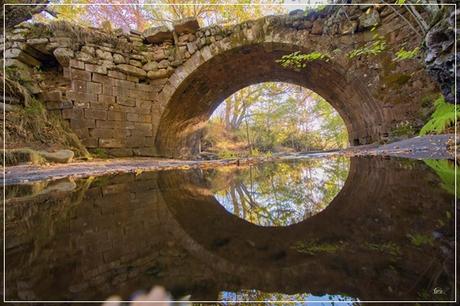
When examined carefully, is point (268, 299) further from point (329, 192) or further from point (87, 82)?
point (87, 82)

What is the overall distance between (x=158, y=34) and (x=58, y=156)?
399 centimetres

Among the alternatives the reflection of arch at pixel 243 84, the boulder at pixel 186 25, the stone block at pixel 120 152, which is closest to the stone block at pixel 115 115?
the stone block at pixel 120 152

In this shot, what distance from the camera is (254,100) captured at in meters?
17.1

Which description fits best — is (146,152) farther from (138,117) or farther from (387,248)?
(387,248)

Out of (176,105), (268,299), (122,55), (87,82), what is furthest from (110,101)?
(268,299)

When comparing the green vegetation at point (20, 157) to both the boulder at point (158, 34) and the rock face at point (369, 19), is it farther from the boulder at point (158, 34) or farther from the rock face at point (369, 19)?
the rock face at point (369, 19)

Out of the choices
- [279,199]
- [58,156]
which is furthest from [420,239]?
[58,156]

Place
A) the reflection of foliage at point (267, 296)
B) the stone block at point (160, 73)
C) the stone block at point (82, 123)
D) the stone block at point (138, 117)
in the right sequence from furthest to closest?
the stone block at point (160, 73), the stone block at point (138, 117), the stone block at point (82, 123), the reflection of foliage at point (267, 296)

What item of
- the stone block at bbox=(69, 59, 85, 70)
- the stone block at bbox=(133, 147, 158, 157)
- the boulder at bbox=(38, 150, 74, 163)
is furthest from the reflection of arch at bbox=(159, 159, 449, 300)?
the stone block at bbox=(69, 59, 85, 70)

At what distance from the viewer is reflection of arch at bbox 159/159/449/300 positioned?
0.53 meters

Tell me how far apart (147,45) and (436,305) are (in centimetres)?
723

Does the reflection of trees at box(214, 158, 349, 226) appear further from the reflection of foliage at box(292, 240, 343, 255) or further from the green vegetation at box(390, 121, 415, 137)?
the green vegetation at box(390, 121, 415, 137)

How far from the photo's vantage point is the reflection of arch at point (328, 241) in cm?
53

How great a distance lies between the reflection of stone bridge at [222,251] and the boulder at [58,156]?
3.02m
